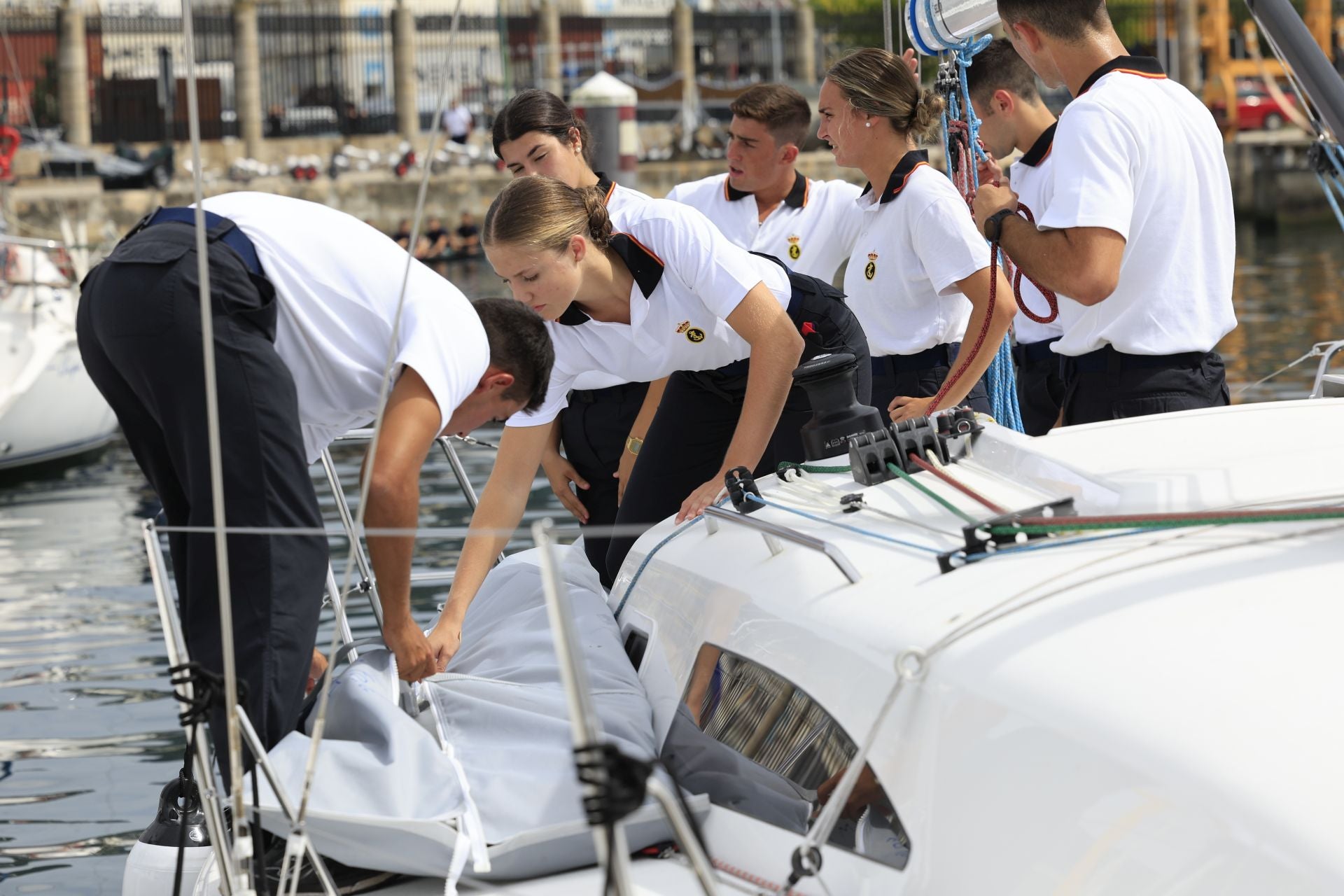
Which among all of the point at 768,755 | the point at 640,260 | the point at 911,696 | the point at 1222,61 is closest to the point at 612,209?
the point at 640,260

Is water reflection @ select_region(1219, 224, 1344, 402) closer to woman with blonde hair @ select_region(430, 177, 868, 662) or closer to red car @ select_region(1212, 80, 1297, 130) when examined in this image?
woman with blonde hair @ select_region(430, 177, 868, 662)

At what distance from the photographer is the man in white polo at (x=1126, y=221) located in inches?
103

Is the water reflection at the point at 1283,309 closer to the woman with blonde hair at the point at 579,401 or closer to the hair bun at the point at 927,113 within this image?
the hair bun at the point at 927,113

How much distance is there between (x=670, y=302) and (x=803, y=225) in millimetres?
1409

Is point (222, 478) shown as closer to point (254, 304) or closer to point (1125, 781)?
point (254, 304)

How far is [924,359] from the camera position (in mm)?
3803

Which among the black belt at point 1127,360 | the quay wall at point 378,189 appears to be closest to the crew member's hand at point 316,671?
the black belt at point 1127,360

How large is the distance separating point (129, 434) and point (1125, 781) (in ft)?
5.61

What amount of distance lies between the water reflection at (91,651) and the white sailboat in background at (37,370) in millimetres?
274

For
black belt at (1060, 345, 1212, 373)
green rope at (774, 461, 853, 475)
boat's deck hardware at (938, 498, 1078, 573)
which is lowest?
green rope at (774, 461, 853, 475)

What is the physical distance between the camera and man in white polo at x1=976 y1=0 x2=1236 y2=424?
2613mm

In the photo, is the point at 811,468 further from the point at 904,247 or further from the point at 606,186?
the point at 606,186

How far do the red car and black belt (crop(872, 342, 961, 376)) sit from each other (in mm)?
28112

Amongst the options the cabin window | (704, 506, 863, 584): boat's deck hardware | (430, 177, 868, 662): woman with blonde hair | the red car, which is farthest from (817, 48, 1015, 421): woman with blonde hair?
the red car
